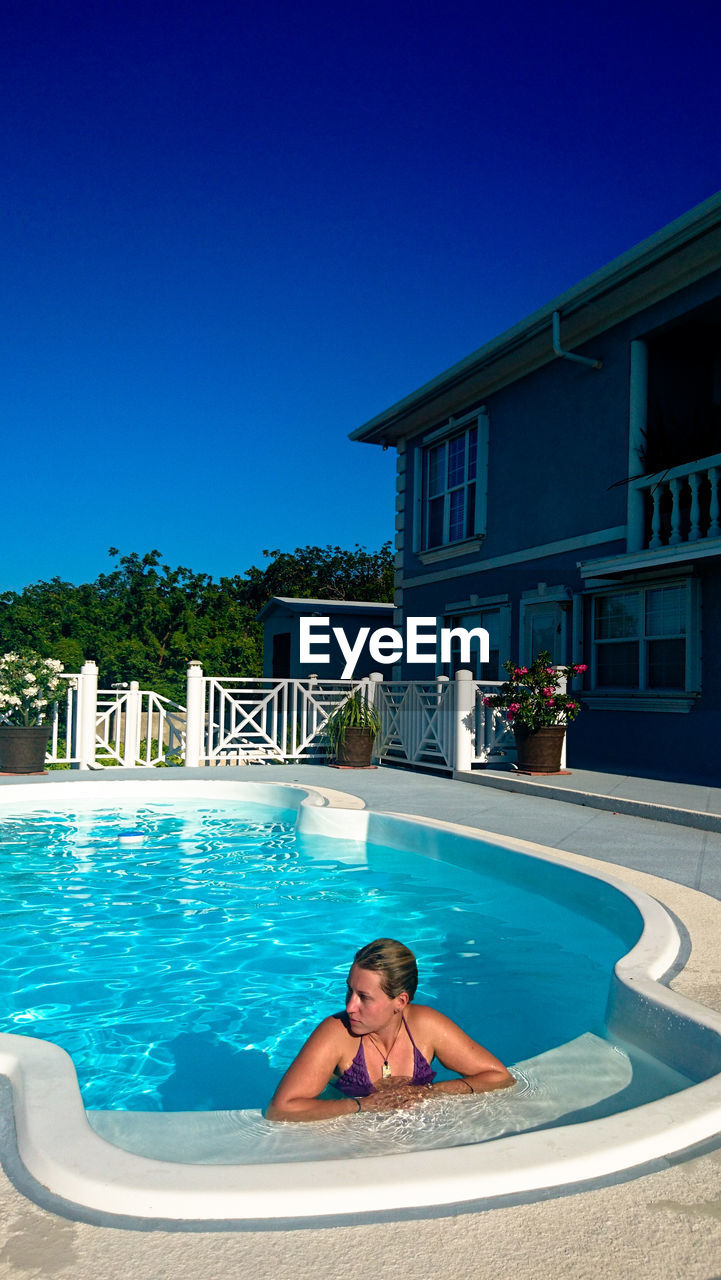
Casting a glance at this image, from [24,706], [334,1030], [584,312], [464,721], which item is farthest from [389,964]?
[584,312]

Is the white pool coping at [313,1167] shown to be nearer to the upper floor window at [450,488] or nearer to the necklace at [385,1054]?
the necklace at [385,1054]

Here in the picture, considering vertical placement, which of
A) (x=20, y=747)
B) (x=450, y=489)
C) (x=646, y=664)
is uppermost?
(x=450, y=489)

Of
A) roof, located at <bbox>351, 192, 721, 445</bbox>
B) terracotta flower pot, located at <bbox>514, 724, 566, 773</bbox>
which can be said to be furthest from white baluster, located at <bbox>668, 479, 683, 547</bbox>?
terracotta flower pot, located at <bbox>514, 724, 566, 773</bbox>

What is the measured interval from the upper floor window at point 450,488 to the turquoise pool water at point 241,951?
8.47 metres

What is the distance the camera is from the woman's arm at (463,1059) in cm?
302

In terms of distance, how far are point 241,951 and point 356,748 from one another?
7295 mm

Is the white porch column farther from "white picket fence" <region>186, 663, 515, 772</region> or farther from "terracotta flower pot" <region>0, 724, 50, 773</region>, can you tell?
"terracotta flower pot" <region>0, 724, 50, 773</region>

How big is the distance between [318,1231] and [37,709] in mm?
10416

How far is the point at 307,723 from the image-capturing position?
13.7 meters

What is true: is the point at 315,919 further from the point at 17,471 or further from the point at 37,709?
the point at 17,471

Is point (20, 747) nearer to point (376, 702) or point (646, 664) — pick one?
point (376, 702)

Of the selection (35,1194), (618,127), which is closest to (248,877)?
(35,1194)

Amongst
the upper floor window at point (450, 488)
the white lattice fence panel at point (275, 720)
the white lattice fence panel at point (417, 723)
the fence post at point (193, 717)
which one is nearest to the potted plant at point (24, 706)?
the fence post at point (193, 717)

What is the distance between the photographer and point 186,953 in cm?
527
